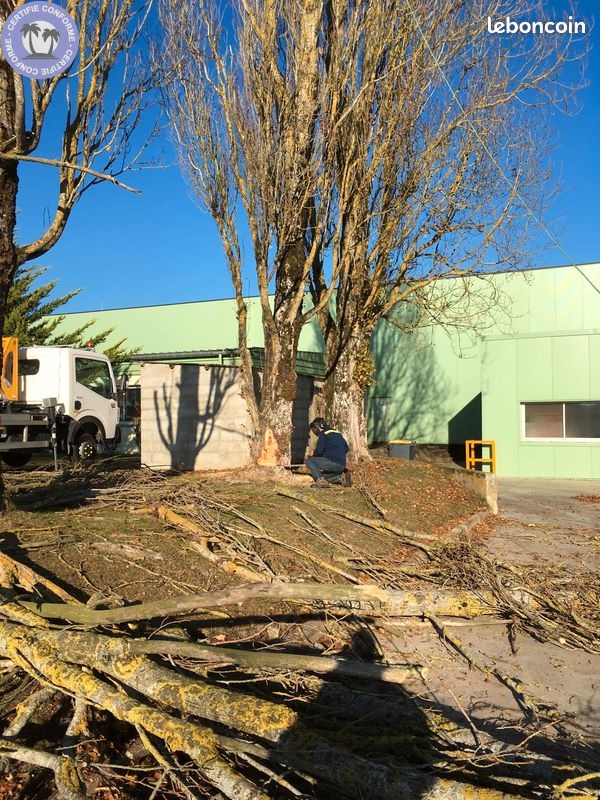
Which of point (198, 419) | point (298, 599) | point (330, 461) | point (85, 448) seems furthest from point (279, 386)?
point (85, 448)

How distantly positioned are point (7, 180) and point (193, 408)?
10120mm

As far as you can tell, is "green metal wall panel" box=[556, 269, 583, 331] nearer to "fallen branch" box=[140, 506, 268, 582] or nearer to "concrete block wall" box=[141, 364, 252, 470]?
"concrete block wall" box=[141, 364, 252, 470]

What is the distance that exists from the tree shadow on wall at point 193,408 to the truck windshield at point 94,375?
2185 mm

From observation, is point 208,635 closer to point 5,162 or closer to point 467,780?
point 467,780

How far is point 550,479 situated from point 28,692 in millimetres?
18455

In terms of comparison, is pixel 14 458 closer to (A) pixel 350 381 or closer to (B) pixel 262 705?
(A) pixel 350 381

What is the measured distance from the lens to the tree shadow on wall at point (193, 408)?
16.1 meters

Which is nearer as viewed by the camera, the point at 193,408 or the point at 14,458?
the point at 193,408

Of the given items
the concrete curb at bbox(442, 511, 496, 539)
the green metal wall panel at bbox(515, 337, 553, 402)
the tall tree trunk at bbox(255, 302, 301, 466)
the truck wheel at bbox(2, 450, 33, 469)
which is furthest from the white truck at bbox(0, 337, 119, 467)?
the green metal wall panel at bbox(515, 337, 553, 402)

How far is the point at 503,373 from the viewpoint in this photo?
68.9ft

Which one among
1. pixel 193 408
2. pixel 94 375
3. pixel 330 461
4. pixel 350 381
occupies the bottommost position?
pixel 330 461

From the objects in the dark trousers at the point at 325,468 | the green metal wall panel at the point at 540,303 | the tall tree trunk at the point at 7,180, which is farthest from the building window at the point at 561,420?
the tall tree trunk at the point at 7,180

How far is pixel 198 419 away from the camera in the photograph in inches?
639

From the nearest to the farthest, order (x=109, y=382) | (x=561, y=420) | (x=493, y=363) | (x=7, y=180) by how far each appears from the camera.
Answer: (x=7, y=180), (x=109, y=382), (x=561, y=420), (x=493, y=363)
